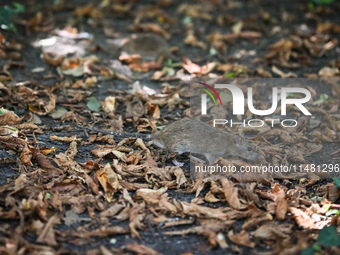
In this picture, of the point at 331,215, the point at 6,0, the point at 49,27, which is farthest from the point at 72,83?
the point at 331,215

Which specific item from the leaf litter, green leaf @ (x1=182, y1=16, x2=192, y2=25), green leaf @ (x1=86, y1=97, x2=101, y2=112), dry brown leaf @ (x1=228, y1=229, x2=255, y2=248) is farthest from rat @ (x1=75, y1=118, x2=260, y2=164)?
green leaf @ (x1=182, y1=16, x2=192, y2=25)

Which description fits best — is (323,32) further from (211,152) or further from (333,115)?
(211,152)

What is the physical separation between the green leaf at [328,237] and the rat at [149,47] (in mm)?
4388

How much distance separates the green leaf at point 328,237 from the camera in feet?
11.1

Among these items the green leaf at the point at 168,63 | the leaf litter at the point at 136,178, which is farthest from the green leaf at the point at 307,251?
the green leaf at the point at 168,63

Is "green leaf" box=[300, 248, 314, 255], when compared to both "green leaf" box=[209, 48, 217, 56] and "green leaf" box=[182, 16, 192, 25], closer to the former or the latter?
"green leaf" box=[209, 48, 217, 56]

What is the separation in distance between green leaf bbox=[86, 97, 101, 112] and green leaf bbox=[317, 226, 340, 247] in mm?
3300

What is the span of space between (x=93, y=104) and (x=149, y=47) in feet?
5.96

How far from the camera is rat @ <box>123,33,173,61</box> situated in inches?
279

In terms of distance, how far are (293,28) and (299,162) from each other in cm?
440

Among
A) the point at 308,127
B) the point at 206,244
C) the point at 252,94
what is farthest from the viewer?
the point at 252,94

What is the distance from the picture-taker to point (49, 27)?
780 cm

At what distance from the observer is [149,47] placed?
7070 mm

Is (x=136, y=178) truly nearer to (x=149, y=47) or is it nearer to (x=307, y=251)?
(x=307, y=251)
